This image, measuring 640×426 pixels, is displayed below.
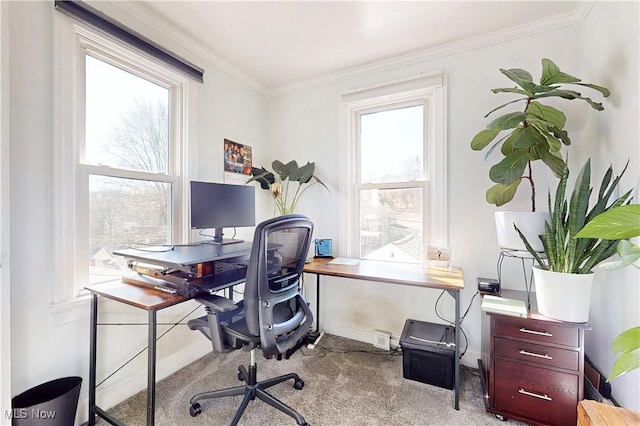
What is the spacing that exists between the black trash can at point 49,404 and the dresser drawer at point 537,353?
2.24m

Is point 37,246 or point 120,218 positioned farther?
point 120,218

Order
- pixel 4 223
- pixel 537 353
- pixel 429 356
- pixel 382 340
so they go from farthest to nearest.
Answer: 1. pixel 382 340
2. pixel 429 356
3. pixel 537 353
4. pixel 4 223

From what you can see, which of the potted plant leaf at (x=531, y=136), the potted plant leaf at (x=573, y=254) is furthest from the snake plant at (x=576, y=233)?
the potted plant leaf at (x=531, y=136)

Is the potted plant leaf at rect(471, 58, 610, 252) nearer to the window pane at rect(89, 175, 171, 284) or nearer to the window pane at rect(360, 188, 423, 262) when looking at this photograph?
the window pane at rect(360, 188, 423, 262)

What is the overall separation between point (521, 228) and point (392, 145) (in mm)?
1265

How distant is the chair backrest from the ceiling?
140 cm

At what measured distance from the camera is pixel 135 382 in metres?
1.76

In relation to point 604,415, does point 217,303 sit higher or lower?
higher

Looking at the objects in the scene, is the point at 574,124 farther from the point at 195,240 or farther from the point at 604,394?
the point at 195,240

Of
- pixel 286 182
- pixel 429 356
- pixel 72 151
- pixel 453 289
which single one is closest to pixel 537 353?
pixel 453 289

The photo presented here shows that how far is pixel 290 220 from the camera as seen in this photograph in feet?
4.61

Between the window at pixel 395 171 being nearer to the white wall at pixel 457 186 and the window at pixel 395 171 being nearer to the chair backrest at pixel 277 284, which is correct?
the white wall at pixel 457 186

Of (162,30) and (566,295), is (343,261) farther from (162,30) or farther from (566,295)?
(162,30)

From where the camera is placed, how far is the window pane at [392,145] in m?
2.38
